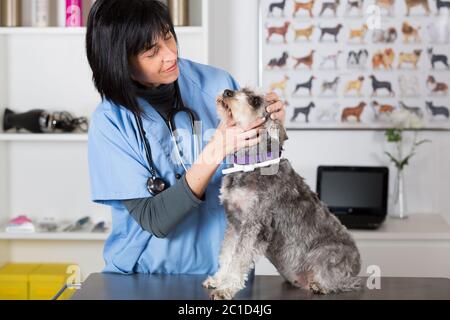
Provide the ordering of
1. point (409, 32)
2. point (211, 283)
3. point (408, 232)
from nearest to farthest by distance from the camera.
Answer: point (211, 283)
point (408, 232)
point (409, 32)

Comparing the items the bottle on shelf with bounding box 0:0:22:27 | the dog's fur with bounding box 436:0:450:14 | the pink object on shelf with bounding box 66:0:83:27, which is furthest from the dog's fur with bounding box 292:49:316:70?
the bottle on shelf with bounding box 0:0:22:27

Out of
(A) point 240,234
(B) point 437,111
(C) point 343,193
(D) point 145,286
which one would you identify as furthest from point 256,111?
(B) point 437,111

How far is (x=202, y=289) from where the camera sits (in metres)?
1.70

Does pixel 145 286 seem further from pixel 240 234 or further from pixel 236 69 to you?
pixel 236 69

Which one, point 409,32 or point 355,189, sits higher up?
point 409,32

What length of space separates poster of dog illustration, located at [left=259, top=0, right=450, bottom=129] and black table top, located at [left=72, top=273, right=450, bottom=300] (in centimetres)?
185

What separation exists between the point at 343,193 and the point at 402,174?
1.02 ft

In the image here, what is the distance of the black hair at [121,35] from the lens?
1.73m

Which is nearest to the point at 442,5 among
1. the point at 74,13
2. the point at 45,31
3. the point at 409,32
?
the point at 409,32

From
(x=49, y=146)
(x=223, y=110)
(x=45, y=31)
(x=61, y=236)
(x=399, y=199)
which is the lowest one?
(x=61, y=236)

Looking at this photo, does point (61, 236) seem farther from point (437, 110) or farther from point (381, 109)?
point (437, 110)

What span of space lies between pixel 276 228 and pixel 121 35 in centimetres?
61

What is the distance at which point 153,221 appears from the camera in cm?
171

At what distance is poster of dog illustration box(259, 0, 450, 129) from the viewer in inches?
139
